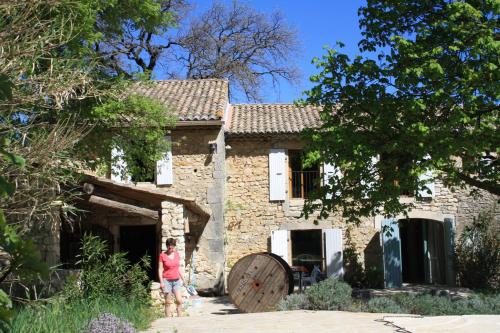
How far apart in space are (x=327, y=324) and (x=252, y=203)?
8.88 m

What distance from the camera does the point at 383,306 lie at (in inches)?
366

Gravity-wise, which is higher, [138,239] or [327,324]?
[138,239]

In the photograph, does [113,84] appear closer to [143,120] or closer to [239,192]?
[143,120]

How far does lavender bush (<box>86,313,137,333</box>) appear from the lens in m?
5.93

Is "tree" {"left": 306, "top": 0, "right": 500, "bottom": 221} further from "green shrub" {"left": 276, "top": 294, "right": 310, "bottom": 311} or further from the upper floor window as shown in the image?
the upper floor window

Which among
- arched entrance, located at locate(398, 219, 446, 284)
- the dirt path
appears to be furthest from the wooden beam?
arched entrance, located at locate(398, 219, 446, 284)

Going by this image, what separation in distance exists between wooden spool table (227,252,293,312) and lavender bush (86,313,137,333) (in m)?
4.54

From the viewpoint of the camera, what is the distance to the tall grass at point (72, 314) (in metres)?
5.96

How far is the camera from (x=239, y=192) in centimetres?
1642

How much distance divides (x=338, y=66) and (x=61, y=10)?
5422 mm

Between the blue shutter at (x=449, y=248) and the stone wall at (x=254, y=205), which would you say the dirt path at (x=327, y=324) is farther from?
the blue shutter at (x=449, y=248)

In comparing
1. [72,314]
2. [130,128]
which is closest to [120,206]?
[130,128]

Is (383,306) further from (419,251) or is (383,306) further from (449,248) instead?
(419,251)

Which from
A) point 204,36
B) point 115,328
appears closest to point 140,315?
point 115,328
